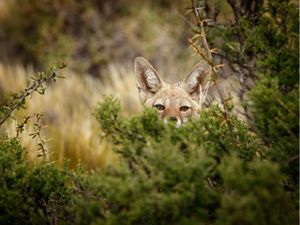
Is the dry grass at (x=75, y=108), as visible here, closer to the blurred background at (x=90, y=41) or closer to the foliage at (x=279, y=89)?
the blurred background at (x=90, y=41)

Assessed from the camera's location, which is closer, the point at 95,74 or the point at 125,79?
the point at 125,79

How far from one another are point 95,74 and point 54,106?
3341 millimetres

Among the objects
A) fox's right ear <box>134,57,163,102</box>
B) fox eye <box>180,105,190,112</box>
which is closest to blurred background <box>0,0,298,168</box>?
fox's right ear <box>134,57,163,102</box>

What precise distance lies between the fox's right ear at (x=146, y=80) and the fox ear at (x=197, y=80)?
1.05 feet

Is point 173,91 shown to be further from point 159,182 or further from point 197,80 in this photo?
point 159,182

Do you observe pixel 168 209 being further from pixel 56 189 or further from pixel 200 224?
pixel 56 189

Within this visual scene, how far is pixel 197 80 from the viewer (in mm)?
5371

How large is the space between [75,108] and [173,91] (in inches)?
206

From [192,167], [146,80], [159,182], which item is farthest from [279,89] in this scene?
[146,80]

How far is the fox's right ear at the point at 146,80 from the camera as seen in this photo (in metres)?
5.48

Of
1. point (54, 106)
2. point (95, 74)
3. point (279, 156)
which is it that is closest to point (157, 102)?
point (279, 156)

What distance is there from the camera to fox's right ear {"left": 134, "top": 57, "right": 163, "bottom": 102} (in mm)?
5484

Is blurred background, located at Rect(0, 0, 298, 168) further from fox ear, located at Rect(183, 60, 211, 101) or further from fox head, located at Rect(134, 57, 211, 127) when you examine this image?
fox ear, located at Rect(183, 60, 211, 101)

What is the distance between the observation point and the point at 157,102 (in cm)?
528
